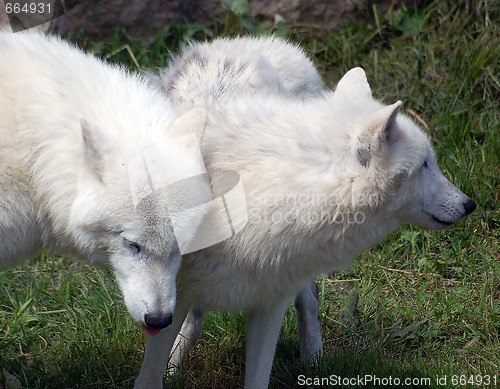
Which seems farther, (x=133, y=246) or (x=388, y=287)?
(x=388, y=287)

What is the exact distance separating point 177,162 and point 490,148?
3084 millimetres

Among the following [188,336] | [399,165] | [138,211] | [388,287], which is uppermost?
[138,211]

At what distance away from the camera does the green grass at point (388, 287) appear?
158 inches

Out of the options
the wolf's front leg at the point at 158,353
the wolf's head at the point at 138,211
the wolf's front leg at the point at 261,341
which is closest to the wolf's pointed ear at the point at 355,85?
the wolf's head at the point at 138,211

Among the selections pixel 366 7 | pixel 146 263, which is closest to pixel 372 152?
pixel 146 263

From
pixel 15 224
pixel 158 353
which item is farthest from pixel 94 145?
pixel 158 353

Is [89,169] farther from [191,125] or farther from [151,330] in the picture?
[151,330]

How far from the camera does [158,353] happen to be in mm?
3553

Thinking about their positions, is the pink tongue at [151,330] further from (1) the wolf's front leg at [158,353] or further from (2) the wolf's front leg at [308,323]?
(2) the wolf's front leg at [308,323]

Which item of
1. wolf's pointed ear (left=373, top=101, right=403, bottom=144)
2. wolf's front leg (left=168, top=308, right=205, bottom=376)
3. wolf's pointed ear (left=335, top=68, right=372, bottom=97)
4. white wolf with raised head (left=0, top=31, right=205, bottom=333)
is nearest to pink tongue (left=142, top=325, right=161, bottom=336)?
white wolf with raised head (left=0, top=31, right=205, bottom=333)

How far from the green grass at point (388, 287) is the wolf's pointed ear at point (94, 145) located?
1424mm

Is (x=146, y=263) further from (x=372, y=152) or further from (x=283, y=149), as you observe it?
(x=372, y=152)

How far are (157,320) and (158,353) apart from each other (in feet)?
1.91

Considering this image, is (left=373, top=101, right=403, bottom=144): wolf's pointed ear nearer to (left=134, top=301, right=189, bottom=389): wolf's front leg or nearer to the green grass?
(left=134, top=301, right=189, bottom=389): wolf's front leg
